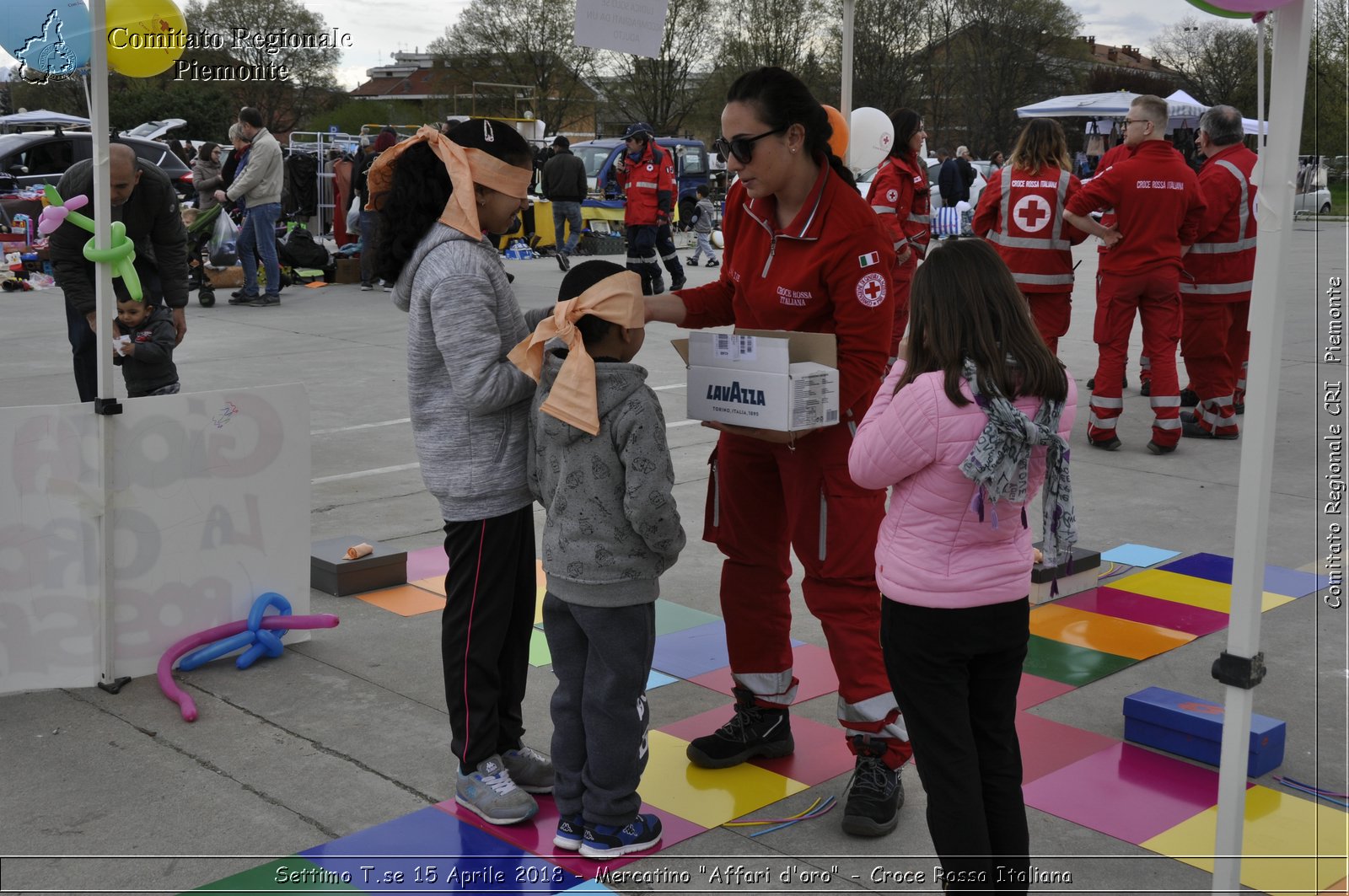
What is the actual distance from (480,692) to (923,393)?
60.3 inches

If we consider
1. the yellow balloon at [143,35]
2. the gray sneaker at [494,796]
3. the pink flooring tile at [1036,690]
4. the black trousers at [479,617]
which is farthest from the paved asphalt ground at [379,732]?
the yellow balloon at [143,35]

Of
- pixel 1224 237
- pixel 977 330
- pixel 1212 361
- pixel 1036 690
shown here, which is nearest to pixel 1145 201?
pixel 1224 237

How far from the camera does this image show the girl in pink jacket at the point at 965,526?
263 centimetres

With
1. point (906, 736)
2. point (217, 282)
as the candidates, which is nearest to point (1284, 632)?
point (906, 736)

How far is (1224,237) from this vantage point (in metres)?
8.41

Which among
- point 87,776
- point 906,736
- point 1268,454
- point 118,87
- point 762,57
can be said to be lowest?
point 87,776

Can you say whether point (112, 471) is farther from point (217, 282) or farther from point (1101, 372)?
point (217, 282)

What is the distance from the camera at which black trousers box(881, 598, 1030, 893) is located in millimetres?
2678

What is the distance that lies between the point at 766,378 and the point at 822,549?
526 mm

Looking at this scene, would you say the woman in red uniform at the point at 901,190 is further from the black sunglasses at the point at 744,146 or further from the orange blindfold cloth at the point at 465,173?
the orange blindfold cloth at the point at 465,173

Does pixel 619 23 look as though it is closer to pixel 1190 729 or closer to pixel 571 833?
pixel 571 833

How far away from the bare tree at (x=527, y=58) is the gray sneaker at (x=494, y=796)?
40678mm

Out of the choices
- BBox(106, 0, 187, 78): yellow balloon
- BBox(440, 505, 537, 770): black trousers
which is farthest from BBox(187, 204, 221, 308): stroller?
BBox(440, 505, 537, 770): black trousers

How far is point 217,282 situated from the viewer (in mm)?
15164
